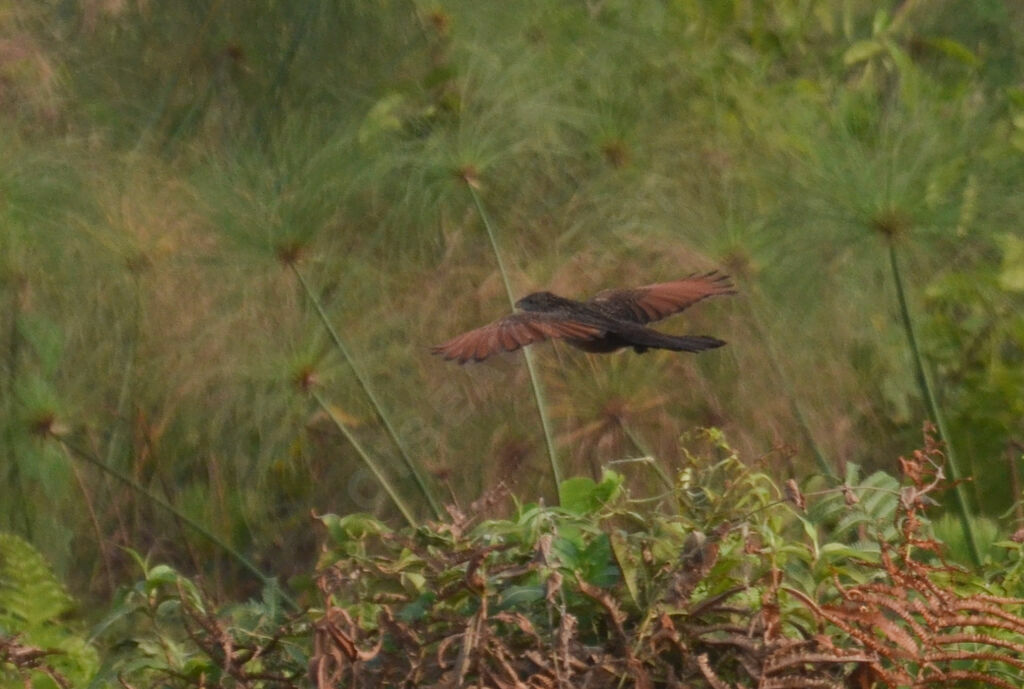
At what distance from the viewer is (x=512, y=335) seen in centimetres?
112

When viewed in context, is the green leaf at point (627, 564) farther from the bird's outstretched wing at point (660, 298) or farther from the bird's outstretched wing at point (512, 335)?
the bird's outstretched wing at point (660, 298)

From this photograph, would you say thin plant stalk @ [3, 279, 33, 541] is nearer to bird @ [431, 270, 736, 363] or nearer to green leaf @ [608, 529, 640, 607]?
bird @ [431, 270, 736, 363]

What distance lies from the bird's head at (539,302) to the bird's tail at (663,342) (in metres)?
0.10

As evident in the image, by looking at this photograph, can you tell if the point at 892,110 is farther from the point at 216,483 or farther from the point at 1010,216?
the point at 216,483

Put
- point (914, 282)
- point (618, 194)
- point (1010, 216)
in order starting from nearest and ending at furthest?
point (1010, 216), point (914, 282), point (618, 194)

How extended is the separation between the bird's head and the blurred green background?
15cm

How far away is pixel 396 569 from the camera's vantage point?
0.76 m

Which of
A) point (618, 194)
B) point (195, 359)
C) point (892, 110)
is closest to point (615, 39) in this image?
point (618, 194)

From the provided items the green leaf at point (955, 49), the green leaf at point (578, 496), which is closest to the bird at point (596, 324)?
the green leaf at point (578, 496)

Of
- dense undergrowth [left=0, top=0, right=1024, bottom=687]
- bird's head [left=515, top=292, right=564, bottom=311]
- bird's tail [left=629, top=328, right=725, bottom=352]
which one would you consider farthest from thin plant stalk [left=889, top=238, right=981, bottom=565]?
bird's head [left=515, top=292, right=564, bottom=311]

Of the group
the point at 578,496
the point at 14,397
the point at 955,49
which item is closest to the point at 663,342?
the point at 578,496

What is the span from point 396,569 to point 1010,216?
33.6 inches

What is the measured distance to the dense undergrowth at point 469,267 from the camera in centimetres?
138

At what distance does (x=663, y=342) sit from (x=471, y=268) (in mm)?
482
